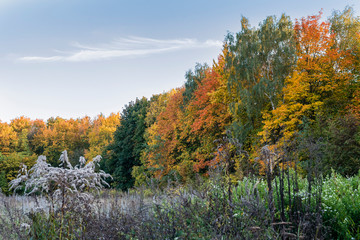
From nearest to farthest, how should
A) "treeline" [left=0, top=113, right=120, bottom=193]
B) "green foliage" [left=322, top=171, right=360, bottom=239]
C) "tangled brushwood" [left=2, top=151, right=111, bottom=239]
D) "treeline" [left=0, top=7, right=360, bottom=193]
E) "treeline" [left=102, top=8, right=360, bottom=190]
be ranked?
"tangled brushwood" [left=2, top=151, right=111, bottom=239] < "green foliage" [left=322, top=171, right=360, bottom=239] < "treeline" [left=0, top=7, right=360, bottom=193] < "treeline" [left=102, top=8, right=360, bottom=190] < "treeline" [left=0, top=113, right=120, bottom=193]

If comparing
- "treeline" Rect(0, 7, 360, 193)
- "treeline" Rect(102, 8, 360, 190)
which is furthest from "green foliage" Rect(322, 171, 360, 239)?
"treeline" Rect(102, 8, 360, 190)

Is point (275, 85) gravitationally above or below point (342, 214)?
above

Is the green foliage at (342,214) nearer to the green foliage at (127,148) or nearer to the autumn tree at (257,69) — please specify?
the autumn tree at (257,69)

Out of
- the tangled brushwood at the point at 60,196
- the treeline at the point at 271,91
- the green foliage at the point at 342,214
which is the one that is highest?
the treeline at the point at 271,91

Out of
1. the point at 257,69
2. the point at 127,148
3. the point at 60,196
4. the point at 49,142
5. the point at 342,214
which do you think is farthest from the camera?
the point at 49,142

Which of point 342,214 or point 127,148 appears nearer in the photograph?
point 342,214

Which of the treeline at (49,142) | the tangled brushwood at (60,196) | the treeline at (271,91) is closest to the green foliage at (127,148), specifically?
the treeline at (49,142)

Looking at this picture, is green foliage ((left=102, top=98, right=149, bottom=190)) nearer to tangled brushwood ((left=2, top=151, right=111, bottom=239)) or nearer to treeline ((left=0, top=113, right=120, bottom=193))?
treeline ((left=0, top=113, right=120, bottom=193))

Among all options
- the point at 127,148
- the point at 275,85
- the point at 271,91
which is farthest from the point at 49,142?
the point at 275,85

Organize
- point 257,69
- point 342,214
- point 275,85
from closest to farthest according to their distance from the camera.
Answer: point 342,214 → point 275,85 → point 257,69

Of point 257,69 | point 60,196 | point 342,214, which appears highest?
point 257,69

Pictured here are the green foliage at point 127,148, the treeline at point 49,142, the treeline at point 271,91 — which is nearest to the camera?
the treeline at point 271,91

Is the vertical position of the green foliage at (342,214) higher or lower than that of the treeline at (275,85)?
lower

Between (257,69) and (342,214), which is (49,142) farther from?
(342,214)
